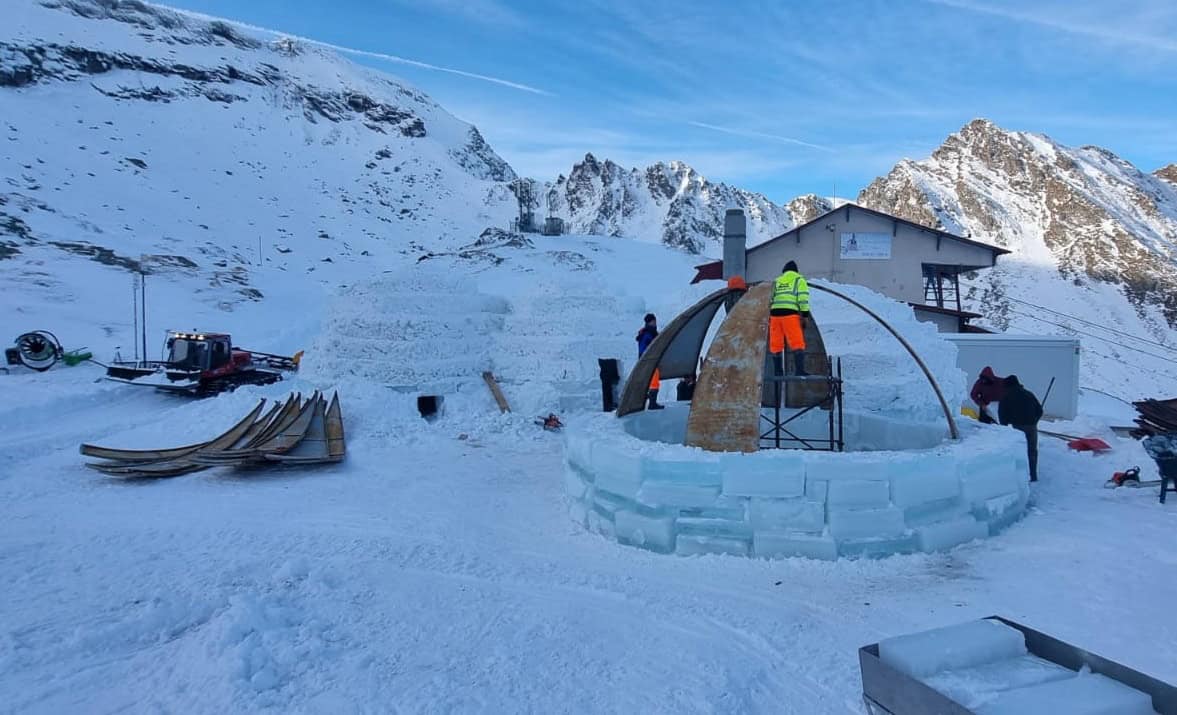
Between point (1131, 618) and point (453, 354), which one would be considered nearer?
point (1131, 618)

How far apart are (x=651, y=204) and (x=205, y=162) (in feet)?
169

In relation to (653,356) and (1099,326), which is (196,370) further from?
(1099,326)

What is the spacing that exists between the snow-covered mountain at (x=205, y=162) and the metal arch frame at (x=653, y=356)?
21.1 metres

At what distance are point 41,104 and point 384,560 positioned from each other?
5695 centimetres

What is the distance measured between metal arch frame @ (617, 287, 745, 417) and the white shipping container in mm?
8918

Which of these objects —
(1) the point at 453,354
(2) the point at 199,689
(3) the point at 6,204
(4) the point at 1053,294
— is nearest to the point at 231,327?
(1) the point at 453,354

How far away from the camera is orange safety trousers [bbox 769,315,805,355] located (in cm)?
665

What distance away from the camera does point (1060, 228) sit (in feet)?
222

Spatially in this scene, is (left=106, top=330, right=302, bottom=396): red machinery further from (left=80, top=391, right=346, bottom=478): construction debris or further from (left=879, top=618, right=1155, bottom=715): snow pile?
(left=879, top=618, right=1155, bottom=715): snow pile

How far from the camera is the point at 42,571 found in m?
4.83

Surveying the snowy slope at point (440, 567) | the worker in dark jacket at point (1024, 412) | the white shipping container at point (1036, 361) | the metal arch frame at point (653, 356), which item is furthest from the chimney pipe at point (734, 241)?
the white shipping container at point (1036, 361)

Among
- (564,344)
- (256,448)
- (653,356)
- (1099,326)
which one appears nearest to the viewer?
(653,356)

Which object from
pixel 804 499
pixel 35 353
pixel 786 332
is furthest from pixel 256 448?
pixel 35 353

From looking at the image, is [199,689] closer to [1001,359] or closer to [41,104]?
[1001,359]
